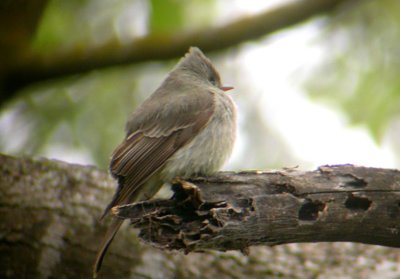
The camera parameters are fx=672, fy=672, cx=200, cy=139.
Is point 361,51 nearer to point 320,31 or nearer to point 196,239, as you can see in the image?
point 320,31

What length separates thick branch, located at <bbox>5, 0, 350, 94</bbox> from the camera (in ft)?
23.1

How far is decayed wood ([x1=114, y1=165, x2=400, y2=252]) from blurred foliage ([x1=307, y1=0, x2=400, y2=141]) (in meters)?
2.77

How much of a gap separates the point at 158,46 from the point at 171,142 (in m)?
2.13

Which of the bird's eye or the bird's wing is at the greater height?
the bird's eye

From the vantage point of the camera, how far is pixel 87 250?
17.0 ft

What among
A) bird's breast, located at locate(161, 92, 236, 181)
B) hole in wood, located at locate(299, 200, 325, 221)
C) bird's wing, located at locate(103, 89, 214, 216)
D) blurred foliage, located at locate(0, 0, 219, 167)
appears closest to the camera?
hole in wood, located at locate(299, 200, 325, 221)

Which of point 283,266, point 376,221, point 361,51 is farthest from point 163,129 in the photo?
point 361,51

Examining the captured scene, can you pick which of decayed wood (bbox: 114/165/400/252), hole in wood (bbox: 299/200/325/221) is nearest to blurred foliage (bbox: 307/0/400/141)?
decayed wood (bbox: 114/165/400/252)

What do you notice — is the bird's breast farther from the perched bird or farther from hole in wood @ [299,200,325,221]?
hole in wood @ [299,200,325,221]

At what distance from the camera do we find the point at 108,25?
8.30 meters

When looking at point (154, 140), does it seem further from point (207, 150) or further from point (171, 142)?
point (207, 150)

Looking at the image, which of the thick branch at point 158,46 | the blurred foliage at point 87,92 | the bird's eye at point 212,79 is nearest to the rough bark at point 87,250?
the bird's eye at point 212,79

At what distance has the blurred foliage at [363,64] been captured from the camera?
7199 mm

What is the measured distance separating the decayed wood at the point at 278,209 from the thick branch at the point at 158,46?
2950mm
